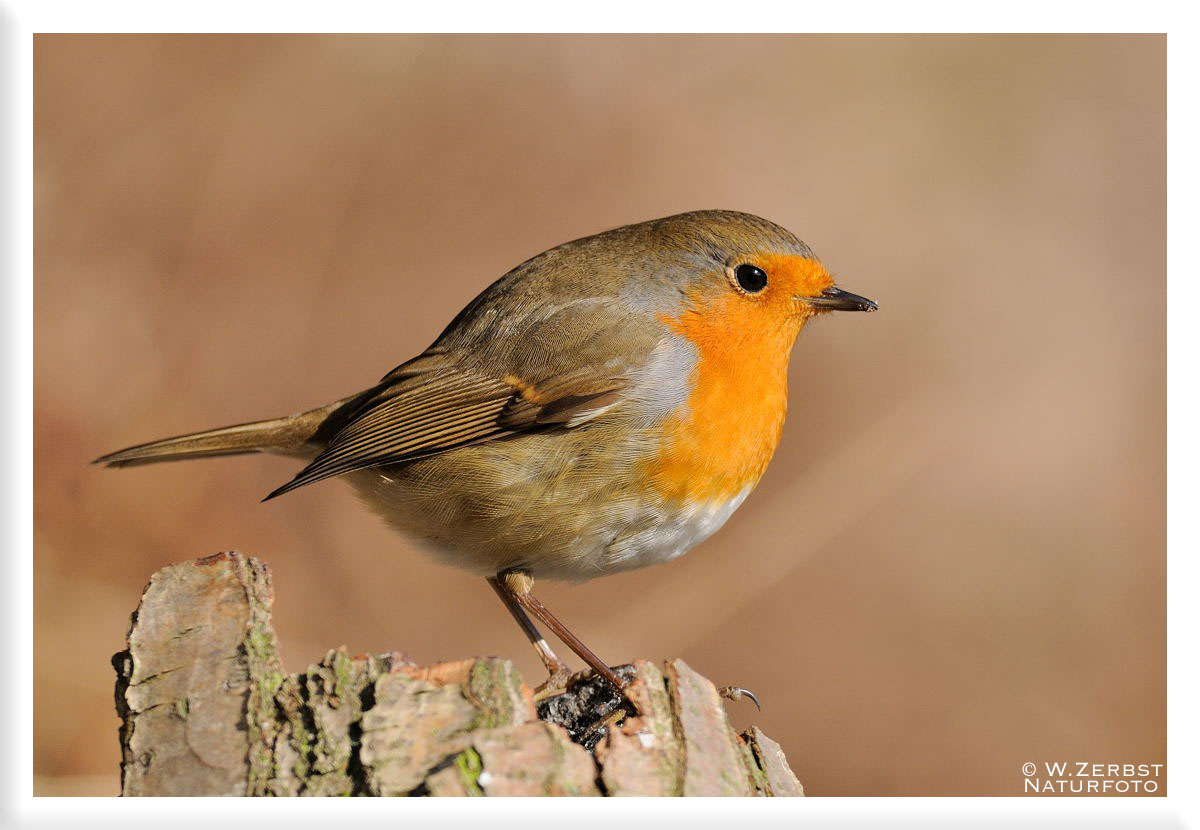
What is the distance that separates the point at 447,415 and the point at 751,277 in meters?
0.92

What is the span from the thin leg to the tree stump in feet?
3.20

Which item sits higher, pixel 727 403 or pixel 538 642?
pixel 727 403

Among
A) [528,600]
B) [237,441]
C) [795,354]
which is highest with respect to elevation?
[795,354]

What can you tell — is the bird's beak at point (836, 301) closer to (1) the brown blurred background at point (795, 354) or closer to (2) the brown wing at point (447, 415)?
(2) the brown wing at point (447, 415)

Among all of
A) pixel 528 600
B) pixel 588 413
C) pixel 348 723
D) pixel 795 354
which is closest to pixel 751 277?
pixel 588 413

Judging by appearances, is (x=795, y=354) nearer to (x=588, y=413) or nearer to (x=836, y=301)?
(x=836, y=301)

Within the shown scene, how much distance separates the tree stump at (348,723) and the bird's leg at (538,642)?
0.88 m

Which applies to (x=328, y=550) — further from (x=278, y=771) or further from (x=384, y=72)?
(x=278, y=771)

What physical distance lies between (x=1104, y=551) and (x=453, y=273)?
290 cm

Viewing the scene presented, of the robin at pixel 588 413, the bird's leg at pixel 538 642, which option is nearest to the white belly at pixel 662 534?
the robin at pixel 588 413

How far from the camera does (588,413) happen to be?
289 centimetres

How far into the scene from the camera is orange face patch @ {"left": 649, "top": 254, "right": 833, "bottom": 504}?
2803 millimetres

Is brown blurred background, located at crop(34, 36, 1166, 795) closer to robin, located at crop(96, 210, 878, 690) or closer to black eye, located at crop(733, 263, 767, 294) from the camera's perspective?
robin, located at crop(96, 210, 878, 690)

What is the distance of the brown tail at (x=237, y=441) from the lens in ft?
10.9
